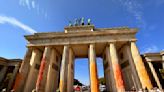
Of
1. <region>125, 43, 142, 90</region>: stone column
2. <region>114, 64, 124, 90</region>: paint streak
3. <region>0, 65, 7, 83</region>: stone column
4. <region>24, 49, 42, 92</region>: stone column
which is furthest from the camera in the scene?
<region>0, 65, 7, 83</region>: stone column

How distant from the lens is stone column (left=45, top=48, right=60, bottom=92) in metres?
24.7

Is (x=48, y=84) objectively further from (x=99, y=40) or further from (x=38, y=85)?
(x=99, y=40)

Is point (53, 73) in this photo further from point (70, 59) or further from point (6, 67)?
point (6, 67)

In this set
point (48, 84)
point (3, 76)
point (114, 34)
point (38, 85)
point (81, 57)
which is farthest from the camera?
point (81, 57)

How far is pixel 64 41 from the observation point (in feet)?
86.5

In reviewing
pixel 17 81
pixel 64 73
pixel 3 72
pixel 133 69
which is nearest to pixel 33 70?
pixel 17 81

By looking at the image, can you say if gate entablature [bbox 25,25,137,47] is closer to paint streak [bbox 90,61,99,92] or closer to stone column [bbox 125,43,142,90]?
stone column [bbox 125,43,142,90]

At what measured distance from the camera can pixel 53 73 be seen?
88.4 ft

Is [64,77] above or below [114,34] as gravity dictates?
below

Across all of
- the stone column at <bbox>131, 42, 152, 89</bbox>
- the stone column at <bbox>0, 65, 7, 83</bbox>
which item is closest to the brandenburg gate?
the stone column at <bbox>131, 42, 152, 89</bbox>

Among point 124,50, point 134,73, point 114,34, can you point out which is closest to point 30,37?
point 114,34

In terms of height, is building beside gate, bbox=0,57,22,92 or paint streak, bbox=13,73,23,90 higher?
building beside gate, bbox=0,57,22,92

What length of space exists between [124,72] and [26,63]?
20.0 meters

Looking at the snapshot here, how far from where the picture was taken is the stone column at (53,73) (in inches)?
973
